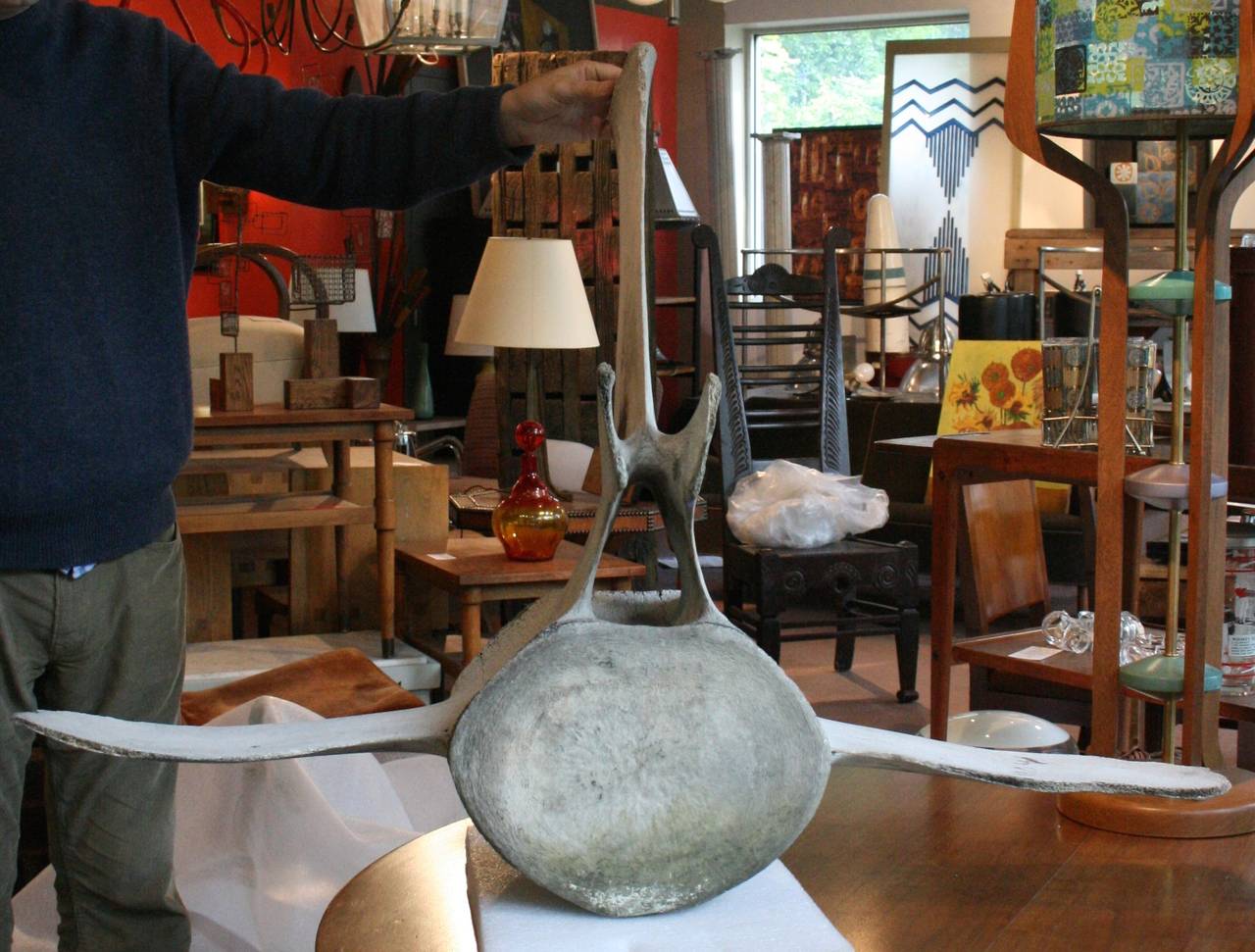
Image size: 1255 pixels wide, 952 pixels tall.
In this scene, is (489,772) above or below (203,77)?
below

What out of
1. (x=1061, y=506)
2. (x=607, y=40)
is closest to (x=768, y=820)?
(x=1061, y=506)

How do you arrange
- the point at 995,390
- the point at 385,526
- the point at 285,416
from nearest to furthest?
the point at 285,416 < the point at 385,526 < the point at 995,390

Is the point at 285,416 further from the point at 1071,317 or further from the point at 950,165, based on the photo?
the point at 950,165

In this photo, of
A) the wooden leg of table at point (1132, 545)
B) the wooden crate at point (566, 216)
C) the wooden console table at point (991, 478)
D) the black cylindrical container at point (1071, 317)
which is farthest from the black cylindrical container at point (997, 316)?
the wooden leg of table at point (1132, 545)

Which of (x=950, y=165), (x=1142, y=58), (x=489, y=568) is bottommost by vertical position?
(x=489, y=568)

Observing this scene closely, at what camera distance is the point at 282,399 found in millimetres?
3967

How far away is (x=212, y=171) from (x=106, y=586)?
47 centimetres

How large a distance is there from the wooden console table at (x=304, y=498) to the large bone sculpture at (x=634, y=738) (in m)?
2.51

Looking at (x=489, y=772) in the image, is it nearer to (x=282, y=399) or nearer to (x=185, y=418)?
(x=185, y=418)

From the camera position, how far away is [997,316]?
6.48 metres

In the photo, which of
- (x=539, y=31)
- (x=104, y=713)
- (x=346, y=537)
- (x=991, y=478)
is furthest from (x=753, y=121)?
(x=104, y=713)

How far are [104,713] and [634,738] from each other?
873 mm

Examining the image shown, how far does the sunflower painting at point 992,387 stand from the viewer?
5.27 m

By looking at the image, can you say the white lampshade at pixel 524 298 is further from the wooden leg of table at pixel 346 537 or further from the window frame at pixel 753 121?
the window frame at pixel 753 121
